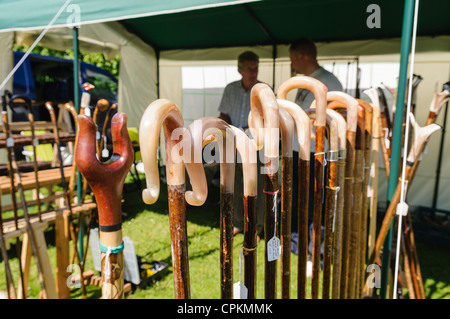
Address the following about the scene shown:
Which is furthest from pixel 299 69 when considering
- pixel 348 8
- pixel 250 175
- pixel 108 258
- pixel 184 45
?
pixel 184 45

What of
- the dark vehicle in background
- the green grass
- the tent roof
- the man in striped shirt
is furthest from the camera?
the dark vehicle in background

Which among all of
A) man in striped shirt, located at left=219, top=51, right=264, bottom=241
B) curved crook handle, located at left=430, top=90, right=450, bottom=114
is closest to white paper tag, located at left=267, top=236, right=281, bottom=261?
curved crook handle, located at left=430, top=90, right=450, bottom=114

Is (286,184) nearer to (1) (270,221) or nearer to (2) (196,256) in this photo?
(1) (270,221)

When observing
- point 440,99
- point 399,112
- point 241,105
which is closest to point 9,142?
point 399,112

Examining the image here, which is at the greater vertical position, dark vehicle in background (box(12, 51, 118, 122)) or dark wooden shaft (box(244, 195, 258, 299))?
dark vehicle in background (box(12, 51, 118, 122))

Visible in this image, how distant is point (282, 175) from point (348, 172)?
0.45 m

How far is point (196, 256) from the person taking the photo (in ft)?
9.11

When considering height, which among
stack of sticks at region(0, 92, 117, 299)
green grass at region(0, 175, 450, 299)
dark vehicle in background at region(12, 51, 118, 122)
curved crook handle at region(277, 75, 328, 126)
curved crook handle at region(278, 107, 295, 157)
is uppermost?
dark vehicle in background at region(12, 51, 118, 122)

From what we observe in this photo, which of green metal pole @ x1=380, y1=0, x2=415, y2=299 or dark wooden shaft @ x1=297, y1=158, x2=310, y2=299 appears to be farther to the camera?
green metal pole @ x1=380, y1=0, x2=415, y2=299

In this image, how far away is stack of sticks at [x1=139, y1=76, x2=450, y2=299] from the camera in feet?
2.09

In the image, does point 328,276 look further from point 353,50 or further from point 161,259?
point 353,50

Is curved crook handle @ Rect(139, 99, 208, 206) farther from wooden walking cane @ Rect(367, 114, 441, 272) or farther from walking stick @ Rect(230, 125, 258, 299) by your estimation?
wooden walking cane @ Rect(367, 114, 441, 272)

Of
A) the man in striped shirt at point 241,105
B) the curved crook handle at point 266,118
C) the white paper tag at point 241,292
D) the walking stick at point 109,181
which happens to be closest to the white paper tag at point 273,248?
the white paper tag at point 241,292

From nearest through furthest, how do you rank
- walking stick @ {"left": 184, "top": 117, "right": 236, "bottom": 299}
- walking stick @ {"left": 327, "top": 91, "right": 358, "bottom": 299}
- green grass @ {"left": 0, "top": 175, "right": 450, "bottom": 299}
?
walking stick @ {"left": 184, "top": 117, "right": 236, "bottom": 299} < walking stick @ {"left": 327, "top": 91, "right": 358, "bottom": 299} < green grass @ {"left": 0, "top": 175, "right": 450, "bottom": 299}
